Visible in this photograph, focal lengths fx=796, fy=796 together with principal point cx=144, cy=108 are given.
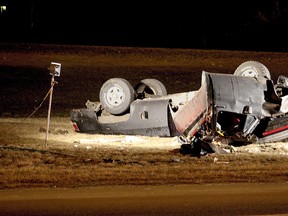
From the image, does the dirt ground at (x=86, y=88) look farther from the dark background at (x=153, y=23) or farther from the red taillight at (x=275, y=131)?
the dark background at (x=153, y=23)

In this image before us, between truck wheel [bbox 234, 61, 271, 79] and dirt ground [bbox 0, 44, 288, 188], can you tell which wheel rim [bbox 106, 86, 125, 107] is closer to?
dirt ground [bbox 0, 44, 288, 188]

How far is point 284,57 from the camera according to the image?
35031mm

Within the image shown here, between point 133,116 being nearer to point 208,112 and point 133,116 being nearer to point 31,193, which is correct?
point 208,112

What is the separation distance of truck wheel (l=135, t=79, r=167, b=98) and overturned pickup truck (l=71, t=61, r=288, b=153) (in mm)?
469

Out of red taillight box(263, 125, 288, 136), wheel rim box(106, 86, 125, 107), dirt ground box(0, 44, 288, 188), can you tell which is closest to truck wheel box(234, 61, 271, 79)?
red taillight box(263, 125, 288, 136)

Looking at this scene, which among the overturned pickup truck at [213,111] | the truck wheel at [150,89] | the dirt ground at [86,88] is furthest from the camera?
the truck wheel at [150,89]

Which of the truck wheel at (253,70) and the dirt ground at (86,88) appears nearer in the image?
the dirt ground at (86,88)

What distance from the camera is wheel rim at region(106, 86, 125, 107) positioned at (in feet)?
48.4

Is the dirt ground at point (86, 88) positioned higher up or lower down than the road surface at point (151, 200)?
higher up

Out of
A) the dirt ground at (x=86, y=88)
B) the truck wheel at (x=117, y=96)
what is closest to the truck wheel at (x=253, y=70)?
the dirt ground at (x=86, y=88)

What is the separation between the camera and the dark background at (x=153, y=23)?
46.7 meters

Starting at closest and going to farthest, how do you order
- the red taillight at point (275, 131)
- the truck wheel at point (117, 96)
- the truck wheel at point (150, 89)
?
the red taillight at point (275, 131) < the truck wheel at point (117, 96) < the truck wheel at point (150, 89)

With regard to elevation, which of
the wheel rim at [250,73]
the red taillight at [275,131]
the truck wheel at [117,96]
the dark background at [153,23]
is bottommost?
the red taillight at [275,131]

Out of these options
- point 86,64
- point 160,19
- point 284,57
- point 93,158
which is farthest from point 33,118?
point 160,19
